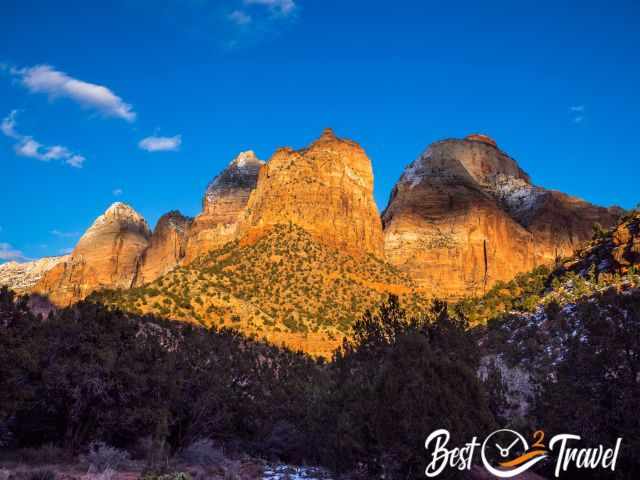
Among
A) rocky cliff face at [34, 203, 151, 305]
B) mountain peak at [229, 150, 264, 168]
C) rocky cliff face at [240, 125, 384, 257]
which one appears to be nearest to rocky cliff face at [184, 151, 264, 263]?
mountain peak at [229, 150, 264, 168]

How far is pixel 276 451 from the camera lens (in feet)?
79.9

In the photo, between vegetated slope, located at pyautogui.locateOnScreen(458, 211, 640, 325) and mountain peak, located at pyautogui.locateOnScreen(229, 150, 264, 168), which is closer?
vegetated slope, located at pyautogui.locateOnScreen(458, 211, 640, 325)

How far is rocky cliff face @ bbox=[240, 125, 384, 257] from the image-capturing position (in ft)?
267

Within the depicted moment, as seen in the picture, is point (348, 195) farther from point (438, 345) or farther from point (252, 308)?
point (438, 345)

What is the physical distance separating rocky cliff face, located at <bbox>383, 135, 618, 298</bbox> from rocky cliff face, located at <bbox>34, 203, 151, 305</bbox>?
68.9 m

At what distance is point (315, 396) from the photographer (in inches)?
894

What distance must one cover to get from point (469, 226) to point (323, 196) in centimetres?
3940

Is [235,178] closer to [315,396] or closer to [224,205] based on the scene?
[224,205]

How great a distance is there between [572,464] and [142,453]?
14.7 meters

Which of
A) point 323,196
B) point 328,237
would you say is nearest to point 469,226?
point 323,196

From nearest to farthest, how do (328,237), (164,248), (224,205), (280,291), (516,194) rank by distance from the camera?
(280,291) < (328,237) < (224,205) < (516,194) < (164,248)

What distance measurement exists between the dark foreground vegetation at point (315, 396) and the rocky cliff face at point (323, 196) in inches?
2131

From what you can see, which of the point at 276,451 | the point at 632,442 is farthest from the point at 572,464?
the point at 276,451

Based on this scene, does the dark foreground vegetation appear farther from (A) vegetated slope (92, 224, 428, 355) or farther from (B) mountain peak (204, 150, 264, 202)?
(B) mountain peak (204, 150, 264, 202)
